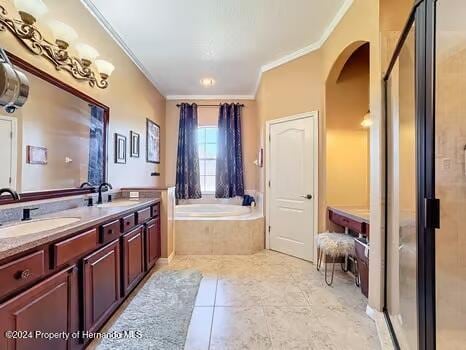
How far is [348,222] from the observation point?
9.57ft

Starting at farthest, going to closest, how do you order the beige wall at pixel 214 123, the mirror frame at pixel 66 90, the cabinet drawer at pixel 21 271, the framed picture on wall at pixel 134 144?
1. the beige wall at pixel 214 123
2. the framed picture on wall at pixel 134 144
3. the mirror frame at pixel 66 90
4. the cabinet drawer at pixel 21 271

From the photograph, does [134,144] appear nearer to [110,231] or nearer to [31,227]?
[110,231]

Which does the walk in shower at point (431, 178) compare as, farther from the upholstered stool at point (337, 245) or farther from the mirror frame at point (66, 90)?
the mirror frame at point (66, 90)

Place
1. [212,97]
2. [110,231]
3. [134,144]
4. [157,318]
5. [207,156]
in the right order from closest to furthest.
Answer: [110,231] → [157,318] → [134,144] → [212,97] → [207,156]

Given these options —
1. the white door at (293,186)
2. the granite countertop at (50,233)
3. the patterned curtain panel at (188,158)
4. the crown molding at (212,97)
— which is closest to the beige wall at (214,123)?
the crown molding at (212,97)

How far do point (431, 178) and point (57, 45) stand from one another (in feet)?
8.85

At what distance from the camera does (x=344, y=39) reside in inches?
113

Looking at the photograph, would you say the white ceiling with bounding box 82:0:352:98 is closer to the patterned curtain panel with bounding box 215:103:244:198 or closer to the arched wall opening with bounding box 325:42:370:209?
the arched wall opening with bounding box 325:42:370:209

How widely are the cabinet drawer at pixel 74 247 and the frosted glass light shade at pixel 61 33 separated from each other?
1518 millimetres

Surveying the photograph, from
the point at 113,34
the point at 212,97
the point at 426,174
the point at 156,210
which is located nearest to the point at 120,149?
the point at 156,210

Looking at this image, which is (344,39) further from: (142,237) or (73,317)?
(73,317)

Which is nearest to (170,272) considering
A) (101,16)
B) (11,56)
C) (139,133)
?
(139,133)

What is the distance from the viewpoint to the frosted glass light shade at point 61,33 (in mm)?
2189

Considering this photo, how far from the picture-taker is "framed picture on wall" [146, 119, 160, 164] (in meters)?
4.73
